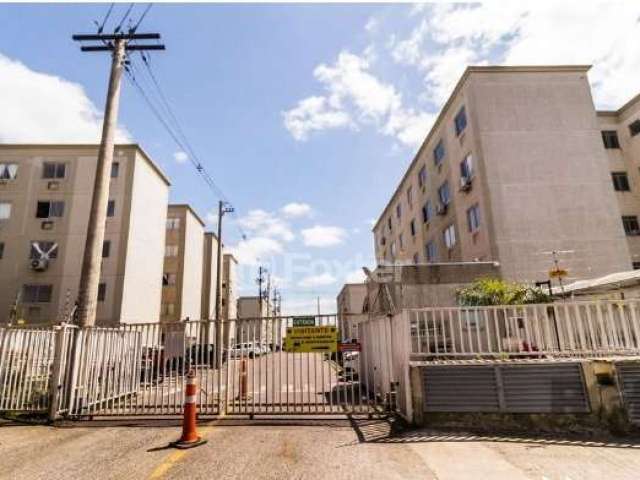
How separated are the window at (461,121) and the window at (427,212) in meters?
6.56

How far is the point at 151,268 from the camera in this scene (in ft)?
110

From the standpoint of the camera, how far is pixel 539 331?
7094mm

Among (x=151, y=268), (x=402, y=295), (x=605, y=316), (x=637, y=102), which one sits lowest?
(x=605, y=316)

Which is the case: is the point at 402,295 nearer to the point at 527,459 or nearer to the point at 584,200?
the point at 584,200

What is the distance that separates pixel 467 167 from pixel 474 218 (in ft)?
9.69

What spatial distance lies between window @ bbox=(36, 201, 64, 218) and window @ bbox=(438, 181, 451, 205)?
90.8 feet

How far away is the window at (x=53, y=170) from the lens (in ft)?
98.6

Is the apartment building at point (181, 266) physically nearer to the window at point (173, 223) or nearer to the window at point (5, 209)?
the window at point (173, 223)

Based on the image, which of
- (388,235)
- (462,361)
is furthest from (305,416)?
(388,235)

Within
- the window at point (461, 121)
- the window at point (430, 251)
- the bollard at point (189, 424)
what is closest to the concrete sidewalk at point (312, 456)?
the bollard at point (189, 424)

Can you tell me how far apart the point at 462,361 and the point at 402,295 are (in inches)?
448

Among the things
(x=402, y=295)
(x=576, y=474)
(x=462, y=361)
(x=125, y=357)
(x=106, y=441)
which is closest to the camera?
(x=576, y=474)

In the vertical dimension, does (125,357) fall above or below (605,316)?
below

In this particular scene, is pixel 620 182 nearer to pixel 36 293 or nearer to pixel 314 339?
pixel 314 339
